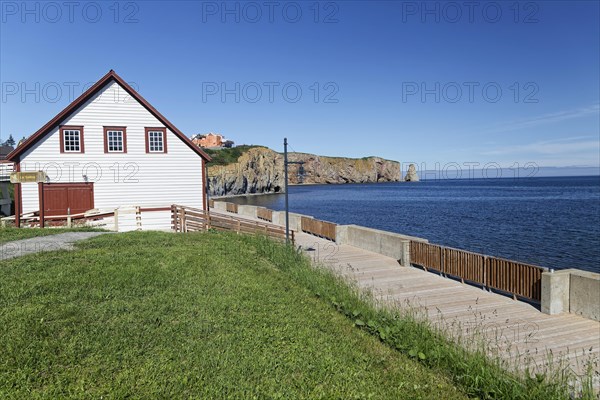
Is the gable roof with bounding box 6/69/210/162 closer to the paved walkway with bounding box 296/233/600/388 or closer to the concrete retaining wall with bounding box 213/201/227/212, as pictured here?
the paved walkway with bounding box 296/233/600/388

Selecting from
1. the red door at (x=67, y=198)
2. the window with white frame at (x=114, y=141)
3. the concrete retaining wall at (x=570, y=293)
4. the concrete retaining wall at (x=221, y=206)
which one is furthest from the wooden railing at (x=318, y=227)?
the concrete retaining wall at (x=221, y=206)

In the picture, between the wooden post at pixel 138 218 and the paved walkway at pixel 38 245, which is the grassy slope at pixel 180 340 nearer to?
the paved walkway at pixel 38 245

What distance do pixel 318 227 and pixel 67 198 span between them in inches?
557

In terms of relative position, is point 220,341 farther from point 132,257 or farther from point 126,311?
point 132,257

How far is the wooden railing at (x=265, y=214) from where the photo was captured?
33869mm

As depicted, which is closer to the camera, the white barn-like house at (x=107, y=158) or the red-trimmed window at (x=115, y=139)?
the white barn-like house at (x=107, y=158)

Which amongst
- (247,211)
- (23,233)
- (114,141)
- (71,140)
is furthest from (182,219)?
(247,211)

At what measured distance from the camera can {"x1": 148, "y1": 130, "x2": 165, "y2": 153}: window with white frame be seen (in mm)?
25531

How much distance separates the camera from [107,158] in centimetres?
2455

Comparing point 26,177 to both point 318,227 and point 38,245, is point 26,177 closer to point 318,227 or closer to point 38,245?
point 38,245

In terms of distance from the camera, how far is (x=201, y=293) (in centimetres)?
953

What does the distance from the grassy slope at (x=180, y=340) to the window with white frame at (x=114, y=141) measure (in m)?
14.5

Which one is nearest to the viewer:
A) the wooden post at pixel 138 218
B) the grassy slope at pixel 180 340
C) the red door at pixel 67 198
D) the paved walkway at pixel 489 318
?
the grassy slope at pixel 180 340

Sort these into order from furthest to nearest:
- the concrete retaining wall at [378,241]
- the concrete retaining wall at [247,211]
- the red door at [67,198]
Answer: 1. the concrete retaining wall at [247,211]
2. the red door at [67,198]
3. the concrete retaining wall at [378,241]
